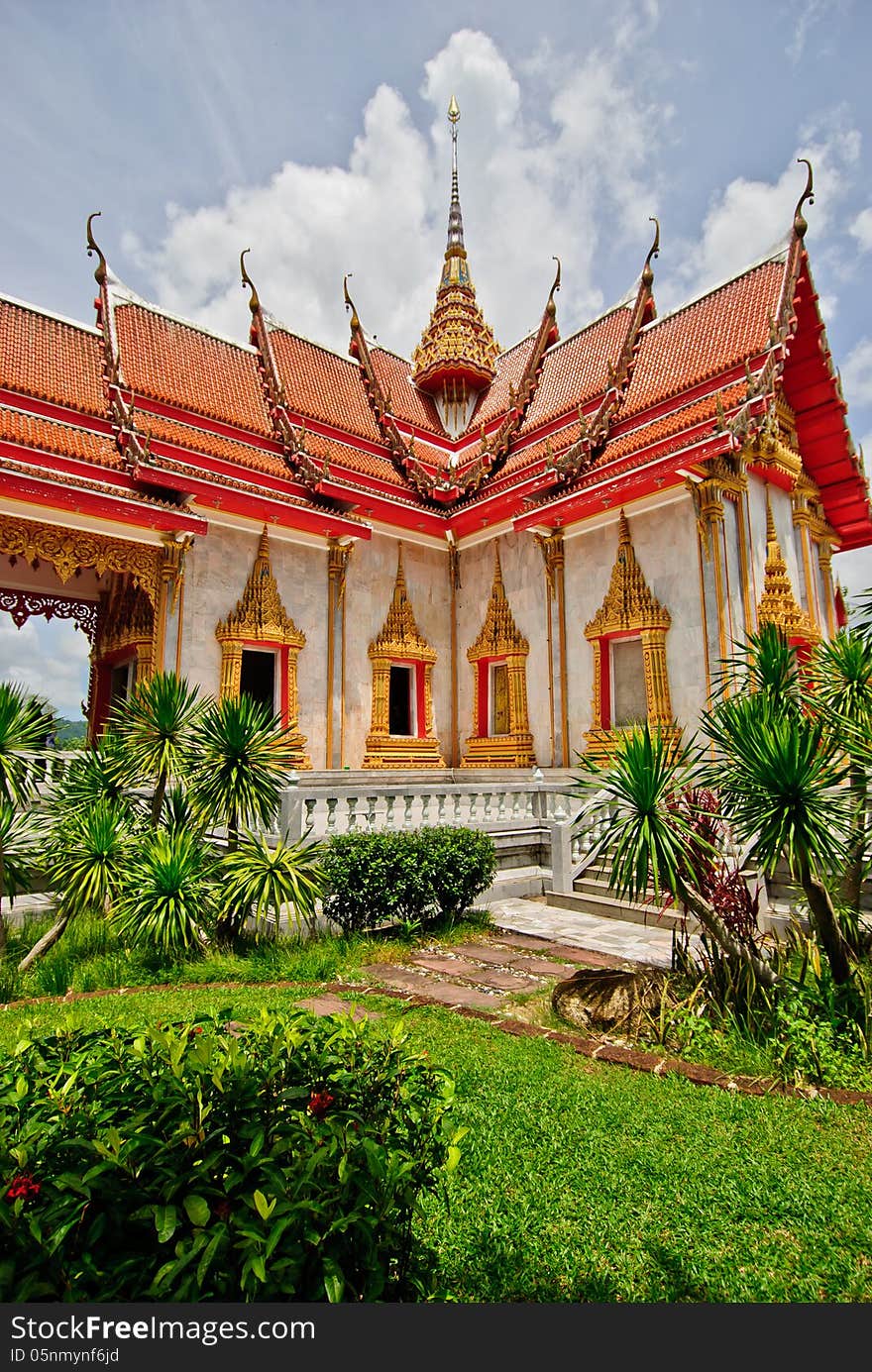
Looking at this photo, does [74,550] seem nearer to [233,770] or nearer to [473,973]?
[233,770]

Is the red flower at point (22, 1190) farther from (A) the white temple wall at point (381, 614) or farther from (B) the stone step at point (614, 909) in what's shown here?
(A) the white temple wall at point (381, 614)

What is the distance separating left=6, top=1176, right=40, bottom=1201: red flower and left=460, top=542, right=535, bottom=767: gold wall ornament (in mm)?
10951

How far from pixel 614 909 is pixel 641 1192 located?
5.46 meters

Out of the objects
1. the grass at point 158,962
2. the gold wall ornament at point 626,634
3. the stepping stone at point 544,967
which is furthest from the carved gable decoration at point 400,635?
the stepping stone at point 544,967

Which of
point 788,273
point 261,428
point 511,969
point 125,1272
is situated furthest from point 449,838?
point 788,273

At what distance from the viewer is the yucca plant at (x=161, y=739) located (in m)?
6.49

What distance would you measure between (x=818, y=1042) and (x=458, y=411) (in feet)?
50.5

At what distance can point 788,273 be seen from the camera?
1045cm

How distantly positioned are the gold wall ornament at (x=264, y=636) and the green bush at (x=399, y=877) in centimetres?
420

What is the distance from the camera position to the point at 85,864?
5.74 metres

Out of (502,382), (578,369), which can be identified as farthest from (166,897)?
(502,382)

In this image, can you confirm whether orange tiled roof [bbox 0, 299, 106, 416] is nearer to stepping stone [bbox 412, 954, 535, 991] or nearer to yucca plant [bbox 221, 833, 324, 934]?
yucca plant [bbox 221, 833, 324, 934]

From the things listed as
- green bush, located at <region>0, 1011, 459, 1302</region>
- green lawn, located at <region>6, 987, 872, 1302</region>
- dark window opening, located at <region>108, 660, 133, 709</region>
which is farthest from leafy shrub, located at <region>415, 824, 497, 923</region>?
dark window opening, located at <region>108, 660, 133, 709</region>

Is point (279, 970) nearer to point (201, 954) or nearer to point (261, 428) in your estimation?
point (201, 954)
